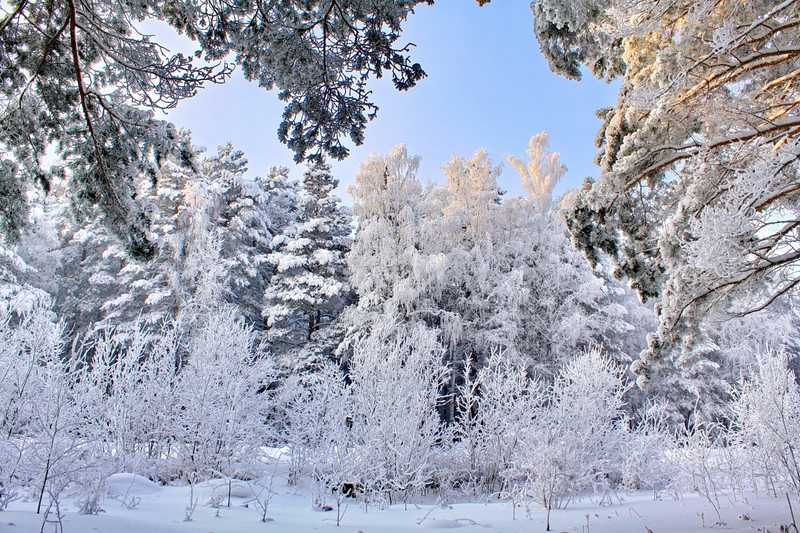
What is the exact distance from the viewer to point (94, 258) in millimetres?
18016

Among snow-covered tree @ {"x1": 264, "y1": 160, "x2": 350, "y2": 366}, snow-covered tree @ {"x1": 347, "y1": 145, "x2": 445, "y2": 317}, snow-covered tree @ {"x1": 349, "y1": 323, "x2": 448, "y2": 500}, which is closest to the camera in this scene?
snow-covered tree @ {"x1": 349, "y1": 323, "x2": 448, "y2": 500}

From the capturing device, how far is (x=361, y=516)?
559 cm

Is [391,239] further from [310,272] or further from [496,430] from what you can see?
[496,430]

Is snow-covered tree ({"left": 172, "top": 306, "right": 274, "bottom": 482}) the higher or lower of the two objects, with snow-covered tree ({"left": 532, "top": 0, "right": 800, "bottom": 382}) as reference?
lower

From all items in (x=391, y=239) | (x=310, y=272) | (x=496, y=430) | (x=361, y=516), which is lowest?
(x=361, y=516)

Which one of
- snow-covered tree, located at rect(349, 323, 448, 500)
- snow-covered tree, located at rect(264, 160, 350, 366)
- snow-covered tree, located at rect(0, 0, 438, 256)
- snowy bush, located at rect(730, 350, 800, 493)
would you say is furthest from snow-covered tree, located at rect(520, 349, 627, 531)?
snow-covered tree, located at rect(264, 160, 350, 366)

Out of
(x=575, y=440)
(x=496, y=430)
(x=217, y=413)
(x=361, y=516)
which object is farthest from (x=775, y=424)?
(x=217, y=413)

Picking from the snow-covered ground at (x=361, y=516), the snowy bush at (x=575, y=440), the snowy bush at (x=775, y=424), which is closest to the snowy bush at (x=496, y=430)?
the snowy bush at (x=575, y=440)

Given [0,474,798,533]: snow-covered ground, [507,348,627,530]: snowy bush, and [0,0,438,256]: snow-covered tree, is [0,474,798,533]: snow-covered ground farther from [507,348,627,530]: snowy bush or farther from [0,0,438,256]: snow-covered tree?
[0,0,438,256]: snow-covered tree

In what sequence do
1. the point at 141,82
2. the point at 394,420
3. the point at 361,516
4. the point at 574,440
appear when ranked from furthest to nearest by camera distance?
1. the point at 394,420
2. the point at 574,440
3. the point at 361,516
4. the point at 141,82

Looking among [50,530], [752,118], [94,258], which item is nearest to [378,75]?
[752,118]

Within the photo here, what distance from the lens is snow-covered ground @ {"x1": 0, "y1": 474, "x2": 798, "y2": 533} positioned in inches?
162

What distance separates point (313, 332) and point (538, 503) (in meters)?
10.7

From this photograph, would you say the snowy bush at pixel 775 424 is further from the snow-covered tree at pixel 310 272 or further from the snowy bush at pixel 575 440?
the snow-covered tree at pixel 310 272
